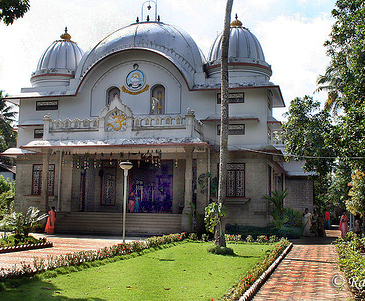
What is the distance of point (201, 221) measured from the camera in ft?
65.9

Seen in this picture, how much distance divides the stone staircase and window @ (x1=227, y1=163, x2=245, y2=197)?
3071mm

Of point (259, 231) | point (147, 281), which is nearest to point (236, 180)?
point (259, 231)

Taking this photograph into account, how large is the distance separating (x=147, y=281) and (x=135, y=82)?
54.0ft

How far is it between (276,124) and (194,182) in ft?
18.5

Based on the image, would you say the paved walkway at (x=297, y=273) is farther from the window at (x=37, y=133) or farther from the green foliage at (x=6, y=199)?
the window at (x=37, y=133)

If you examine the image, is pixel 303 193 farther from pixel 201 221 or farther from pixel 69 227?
pixel 69 227

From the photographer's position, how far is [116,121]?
68.7 feet

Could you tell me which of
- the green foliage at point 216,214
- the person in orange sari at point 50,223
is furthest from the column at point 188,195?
the person in orange sari at point 50,223

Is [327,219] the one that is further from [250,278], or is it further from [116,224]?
[250,278]

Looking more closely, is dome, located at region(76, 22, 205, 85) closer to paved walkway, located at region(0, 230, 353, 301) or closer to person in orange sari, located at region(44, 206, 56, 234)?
person in orange sari, located at region(44, 206, 56, 234)

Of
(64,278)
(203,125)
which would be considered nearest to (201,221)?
(203,125)

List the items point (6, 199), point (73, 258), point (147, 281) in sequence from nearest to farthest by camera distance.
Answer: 1. point (147, 281)
2. point (73, 258)
3. point (6, 199)

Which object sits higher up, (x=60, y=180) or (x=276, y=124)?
(x=276, y=124)

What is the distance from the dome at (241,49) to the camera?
24547mm
